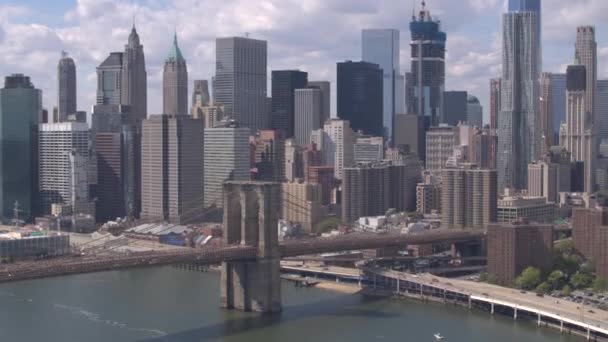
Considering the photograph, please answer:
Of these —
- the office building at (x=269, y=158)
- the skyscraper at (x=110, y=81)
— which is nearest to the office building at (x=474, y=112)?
the skyscraper at (x=110, y=81)

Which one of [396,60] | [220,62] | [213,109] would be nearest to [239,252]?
[213,109]

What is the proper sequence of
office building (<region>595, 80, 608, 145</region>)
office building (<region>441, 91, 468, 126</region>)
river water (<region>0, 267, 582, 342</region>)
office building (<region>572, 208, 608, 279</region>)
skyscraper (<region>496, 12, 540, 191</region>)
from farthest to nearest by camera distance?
office building (<region>441, 91, 468, 126</region>), office building (<region>595, 80, 608, 145</region>), skyscraper (<region>496, 12, 540, 191</region>), office building (<region>572, 208, 608, 279</region>), river water (<region>0, 267, 582, 342</region>)

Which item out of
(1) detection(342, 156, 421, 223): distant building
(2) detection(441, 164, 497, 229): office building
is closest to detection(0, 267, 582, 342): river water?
(2) detection(441, 164, 497, 229): office building

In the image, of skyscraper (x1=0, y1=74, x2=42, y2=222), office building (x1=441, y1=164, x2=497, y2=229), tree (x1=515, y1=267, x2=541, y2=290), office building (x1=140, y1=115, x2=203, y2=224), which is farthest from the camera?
skyscraper (x1=0, y1=74, x2=42, y2=222)

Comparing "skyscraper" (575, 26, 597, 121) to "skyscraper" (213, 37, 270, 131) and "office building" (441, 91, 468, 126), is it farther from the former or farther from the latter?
"skyscraper" (213, 37, 270, 131)

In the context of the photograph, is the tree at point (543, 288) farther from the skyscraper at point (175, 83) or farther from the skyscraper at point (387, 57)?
the skyscraper at point (387, 57)

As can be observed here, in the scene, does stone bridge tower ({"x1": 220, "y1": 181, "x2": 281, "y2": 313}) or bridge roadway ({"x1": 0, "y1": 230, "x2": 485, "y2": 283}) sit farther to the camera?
stone bridge tower ({"x1": 220, "y1": 181, "x2": 281, "y2": 313})

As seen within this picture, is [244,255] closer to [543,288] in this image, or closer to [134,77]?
[543,288]
